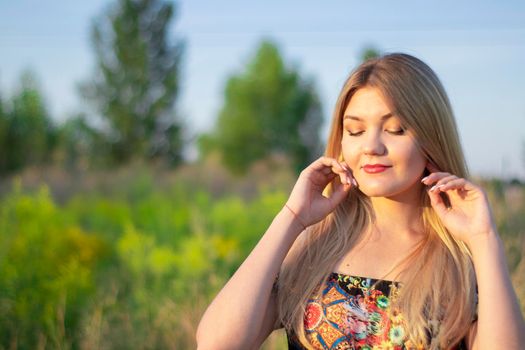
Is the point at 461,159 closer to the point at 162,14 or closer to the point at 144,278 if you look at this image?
the point at 144,278

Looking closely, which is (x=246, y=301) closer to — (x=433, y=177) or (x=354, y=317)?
(x=354, y=317)

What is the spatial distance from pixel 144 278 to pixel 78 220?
155 inches

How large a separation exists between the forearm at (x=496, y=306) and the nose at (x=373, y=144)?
1.31 feet

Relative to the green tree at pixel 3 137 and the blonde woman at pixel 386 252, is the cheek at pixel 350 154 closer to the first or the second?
the blonde woman at pixel 386 252

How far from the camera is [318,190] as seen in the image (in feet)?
Answer: 6.75

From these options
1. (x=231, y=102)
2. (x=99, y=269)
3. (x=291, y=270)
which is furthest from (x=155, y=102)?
(x=291, y=270)

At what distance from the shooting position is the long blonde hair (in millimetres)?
1770

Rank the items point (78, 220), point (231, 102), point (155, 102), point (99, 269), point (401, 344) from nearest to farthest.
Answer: point (401, 344) < point (99, 269) < point (78, 220) < point (155, 102) < point (231, 102)

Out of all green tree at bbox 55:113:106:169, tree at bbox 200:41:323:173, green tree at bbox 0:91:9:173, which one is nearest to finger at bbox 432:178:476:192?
green tree at bbox 55:113:106:169

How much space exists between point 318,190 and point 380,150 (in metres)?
0.30

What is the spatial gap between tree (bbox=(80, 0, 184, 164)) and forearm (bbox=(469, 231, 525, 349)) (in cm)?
2429

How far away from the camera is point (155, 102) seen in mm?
26844

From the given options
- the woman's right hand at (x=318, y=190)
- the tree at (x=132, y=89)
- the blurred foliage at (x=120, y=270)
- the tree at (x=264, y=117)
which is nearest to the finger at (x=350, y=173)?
the woman's right hand at (x=318, y=190)

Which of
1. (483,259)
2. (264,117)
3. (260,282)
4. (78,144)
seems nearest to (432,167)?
(483,259)
